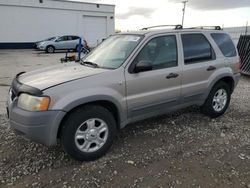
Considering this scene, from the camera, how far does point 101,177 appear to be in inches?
135

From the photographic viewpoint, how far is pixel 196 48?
4934mm

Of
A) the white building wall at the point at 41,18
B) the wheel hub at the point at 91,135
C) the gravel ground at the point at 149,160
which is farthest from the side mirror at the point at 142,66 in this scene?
the white building wall at the point at 41,18

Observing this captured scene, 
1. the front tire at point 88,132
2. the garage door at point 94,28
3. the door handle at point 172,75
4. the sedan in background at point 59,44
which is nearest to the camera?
the front tire at point 88,132

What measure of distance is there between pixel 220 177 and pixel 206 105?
2.13m

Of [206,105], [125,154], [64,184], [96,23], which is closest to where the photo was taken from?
[64,184]

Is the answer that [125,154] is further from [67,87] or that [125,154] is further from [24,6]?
[24,6]

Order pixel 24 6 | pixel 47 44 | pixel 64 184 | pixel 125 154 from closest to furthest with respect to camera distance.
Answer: pixel 64 184 < pixel 125 154 < pixel 47 44 < pixel 24 6

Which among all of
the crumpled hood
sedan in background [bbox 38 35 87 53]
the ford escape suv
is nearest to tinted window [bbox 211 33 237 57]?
the ford escape suv

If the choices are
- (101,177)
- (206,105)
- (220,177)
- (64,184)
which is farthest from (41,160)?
(206,105)

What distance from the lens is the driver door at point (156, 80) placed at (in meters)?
4.04

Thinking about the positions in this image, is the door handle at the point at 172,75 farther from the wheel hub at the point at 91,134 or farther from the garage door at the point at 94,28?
the garage door at the point at 94,28

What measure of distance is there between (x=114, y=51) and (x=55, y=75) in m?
1.10

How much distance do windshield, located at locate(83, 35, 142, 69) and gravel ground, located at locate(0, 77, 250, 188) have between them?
1301 mm

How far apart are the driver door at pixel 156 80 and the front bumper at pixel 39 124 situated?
3.79 ft
